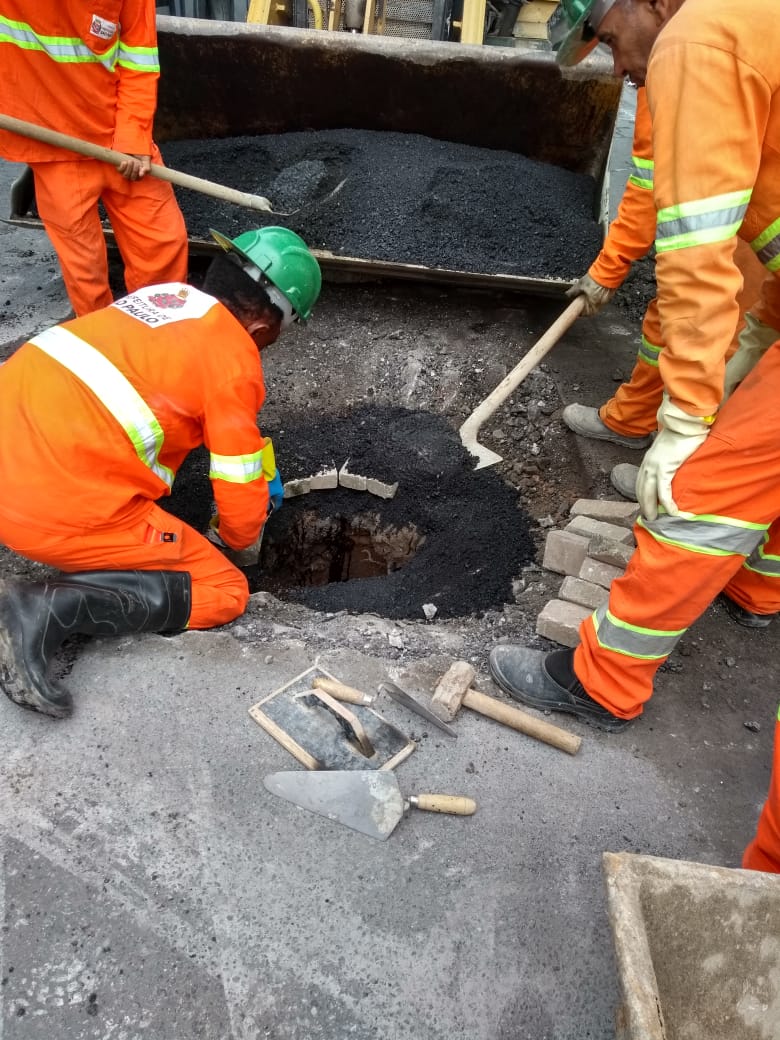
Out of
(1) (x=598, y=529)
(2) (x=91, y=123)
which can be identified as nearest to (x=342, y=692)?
(1) (x=598, y=529)

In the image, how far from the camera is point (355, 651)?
2.73m

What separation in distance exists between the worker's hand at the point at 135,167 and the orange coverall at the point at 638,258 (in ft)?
7.55

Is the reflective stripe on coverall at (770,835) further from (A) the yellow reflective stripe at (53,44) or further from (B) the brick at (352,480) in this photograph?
(A) the yellow reflective stripe at (53,44)

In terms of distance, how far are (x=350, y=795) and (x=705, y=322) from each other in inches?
66.0

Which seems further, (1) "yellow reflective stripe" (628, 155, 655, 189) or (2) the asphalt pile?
(2) the asphalt pile

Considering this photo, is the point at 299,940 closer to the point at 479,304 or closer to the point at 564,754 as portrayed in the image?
the point at 564,754

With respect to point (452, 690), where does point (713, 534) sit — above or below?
above

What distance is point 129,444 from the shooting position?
8.22 feet

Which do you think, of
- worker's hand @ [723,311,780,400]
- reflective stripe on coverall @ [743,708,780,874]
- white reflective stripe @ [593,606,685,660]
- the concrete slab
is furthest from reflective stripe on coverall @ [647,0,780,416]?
the concrete slab

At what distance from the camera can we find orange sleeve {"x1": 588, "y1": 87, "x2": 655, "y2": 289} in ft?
10.5

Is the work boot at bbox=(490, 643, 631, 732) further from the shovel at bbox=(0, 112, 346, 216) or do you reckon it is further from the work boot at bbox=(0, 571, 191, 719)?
the shovel at bbox=(0, 112, 346, 216)

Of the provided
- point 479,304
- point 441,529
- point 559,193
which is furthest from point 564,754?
point 559,193

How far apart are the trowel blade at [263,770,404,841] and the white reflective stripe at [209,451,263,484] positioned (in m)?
1.06

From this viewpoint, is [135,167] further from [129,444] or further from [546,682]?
[546,682]
